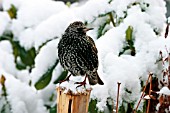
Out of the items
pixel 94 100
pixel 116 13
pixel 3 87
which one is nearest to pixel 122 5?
pixel 116 13

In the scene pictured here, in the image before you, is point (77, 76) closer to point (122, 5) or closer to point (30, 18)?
point (122, 5)

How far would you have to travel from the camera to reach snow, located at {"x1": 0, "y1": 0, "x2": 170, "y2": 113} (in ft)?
9.66

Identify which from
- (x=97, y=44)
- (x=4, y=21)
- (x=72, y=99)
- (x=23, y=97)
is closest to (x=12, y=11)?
(x=4, y=21)

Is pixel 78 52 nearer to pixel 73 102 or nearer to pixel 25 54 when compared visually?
pixel 73 102

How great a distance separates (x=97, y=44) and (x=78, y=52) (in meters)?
0.44

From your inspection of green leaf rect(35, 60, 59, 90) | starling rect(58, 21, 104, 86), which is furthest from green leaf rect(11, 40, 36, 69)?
starling rect(58, 21, 104, 86)

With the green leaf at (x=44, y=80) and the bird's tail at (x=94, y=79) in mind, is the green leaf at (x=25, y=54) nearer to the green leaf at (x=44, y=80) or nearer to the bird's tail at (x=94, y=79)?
the green leaf at (x=44, y=80)

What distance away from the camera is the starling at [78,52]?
2.77 metres

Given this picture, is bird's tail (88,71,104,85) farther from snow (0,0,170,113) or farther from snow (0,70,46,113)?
snow (0,70,46,113)

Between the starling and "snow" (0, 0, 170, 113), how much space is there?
0.54 ft

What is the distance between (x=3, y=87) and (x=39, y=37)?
1.42ft

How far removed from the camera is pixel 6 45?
4191mm

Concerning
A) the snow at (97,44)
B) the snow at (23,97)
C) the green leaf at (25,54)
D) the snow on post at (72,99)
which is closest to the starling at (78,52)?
the snow at (97,44)

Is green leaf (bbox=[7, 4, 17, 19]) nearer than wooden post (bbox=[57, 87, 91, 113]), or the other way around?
wooden post (bbox=[57, 87, 91, 113])
